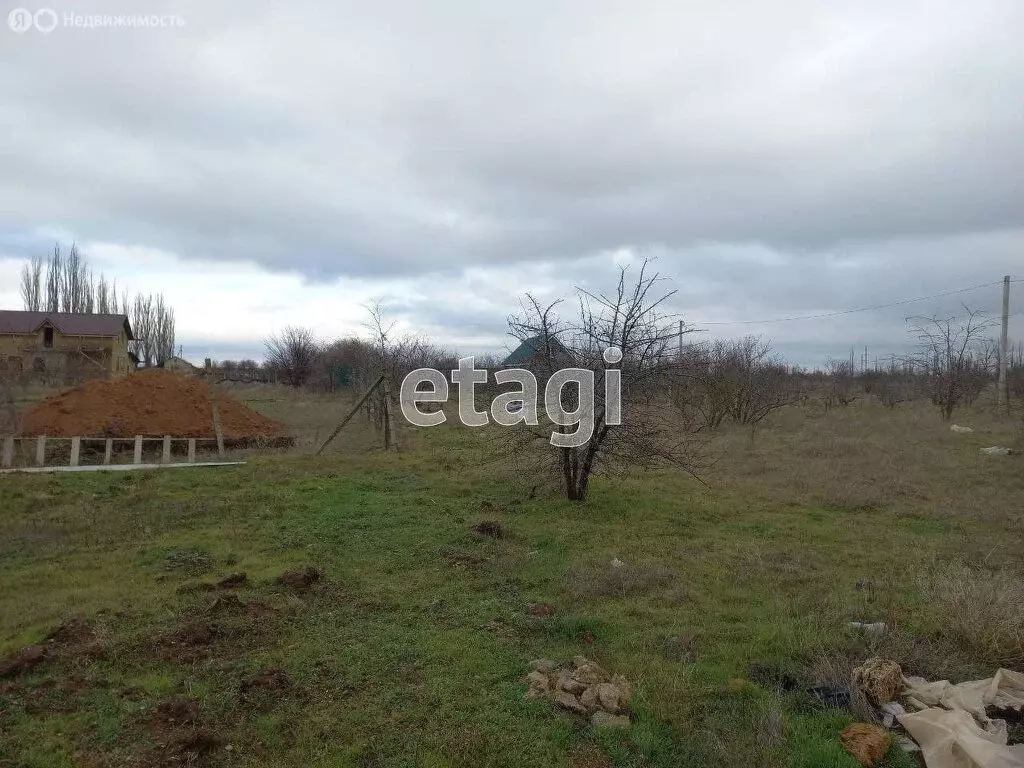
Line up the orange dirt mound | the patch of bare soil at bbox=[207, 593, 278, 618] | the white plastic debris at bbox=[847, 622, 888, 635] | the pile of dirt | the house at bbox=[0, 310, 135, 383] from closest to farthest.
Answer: the pile of dirt
the white plastic debris at bbox=[847, 622, 888, 635]
the patch of bare soil at bbox=[207, 593, 278, 618]
the orange dirt mound
the house at bbox=[0, 310, 135, 383]

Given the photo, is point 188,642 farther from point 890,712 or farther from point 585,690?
point 890,712

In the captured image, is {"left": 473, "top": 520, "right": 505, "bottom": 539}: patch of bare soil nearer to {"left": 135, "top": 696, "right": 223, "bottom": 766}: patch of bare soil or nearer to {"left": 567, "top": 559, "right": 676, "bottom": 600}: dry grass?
{"left": 567, "top": 559, "right": 676, "bottom": 600}: dry grass

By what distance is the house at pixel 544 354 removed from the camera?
9.40m

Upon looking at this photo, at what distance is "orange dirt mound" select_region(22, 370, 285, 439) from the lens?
1568 centimetres

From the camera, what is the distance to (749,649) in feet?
14.4

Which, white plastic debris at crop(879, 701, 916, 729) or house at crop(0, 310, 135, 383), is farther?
house at crop(0, 310, 135, 383)

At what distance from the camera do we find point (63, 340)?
34.4m

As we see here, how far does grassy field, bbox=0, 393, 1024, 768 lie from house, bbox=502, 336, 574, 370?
188cm

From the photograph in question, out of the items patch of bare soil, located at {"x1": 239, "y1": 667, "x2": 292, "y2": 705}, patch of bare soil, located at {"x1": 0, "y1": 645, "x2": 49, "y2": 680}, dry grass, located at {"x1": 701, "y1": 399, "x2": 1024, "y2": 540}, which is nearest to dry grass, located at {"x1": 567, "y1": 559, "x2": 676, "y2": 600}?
patch of bare soil, located at {"x1": 239, "y1": 667, "x2": 292, "y2": 705}

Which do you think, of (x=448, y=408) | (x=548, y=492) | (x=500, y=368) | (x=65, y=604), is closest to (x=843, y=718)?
(x=65, y=604)

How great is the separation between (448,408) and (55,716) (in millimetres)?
21756

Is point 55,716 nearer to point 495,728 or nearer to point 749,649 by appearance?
point 495,728

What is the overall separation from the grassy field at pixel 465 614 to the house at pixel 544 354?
1.88m

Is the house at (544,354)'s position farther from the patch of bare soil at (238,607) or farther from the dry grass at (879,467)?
the patch of bare soil at (238,607)
